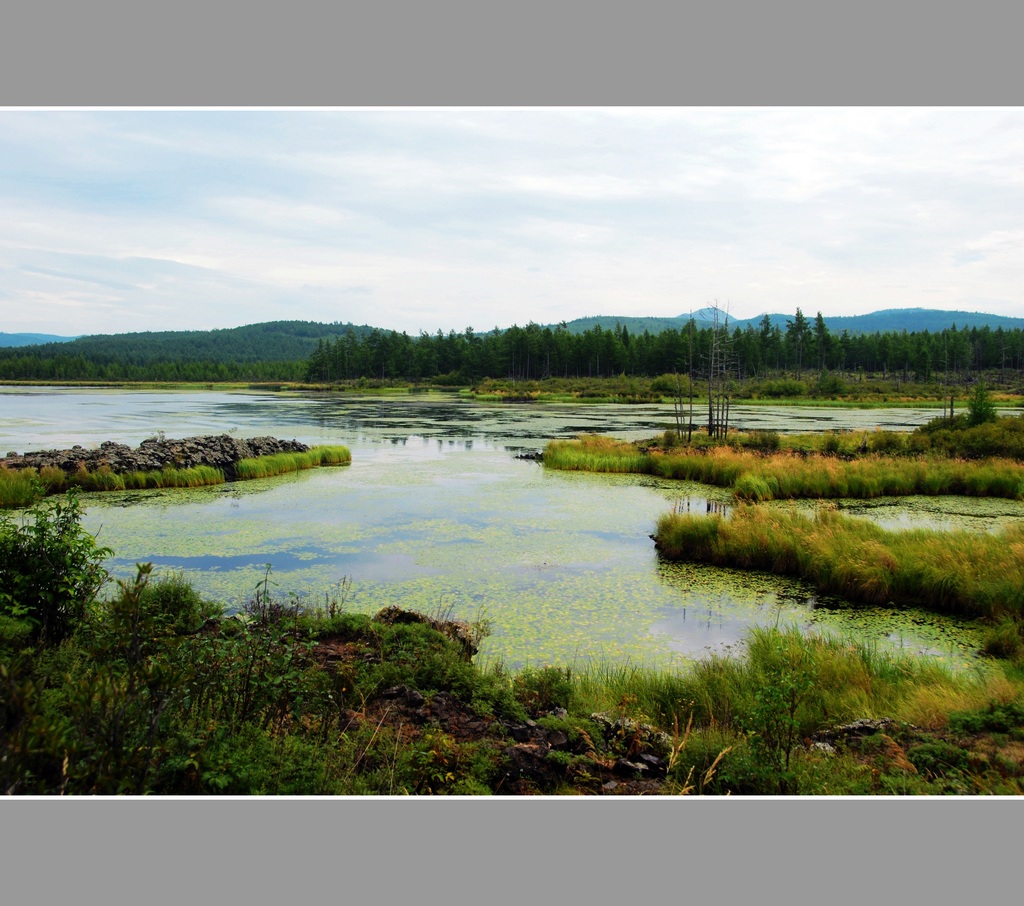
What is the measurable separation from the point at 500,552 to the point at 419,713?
24.8 ft

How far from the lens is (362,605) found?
1039 cm

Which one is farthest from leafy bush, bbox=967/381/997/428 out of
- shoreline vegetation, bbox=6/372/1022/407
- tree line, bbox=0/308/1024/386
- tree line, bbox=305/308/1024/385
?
tree line, bbox=305/308/1024/385

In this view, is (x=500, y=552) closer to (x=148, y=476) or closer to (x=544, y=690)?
(x=544, y=690)

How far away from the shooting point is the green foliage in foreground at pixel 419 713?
4035mm

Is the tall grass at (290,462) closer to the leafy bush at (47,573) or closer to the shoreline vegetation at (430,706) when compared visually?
the shoreline vegetation at (430,706)

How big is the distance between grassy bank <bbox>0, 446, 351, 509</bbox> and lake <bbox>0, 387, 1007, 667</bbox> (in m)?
0.94

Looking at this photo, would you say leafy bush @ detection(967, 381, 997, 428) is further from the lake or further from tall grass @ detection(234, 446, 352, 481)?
tall grass @ detection(234, 446, 352, 481)

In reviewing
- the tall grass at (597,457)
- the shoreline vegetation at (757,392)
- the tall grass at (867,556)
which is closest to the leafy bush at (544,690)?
the tall grass at (867,556)

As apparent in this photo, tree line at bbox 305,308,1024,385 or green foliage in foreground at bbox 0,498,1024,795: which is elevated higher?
tree line at bbox 305,308,1024,385

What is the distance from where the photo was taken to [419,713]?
632cm

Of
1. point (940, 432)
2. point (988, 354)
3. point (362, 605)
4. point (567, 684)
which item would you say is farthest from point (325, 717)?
point (988, 354)

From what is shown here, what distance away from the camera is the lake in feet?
31.6

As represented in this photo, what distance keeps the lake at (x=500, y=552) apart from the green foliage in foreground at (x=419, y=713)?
1338mm

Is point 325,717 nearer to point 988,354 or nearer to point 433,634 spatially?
point 433,634
